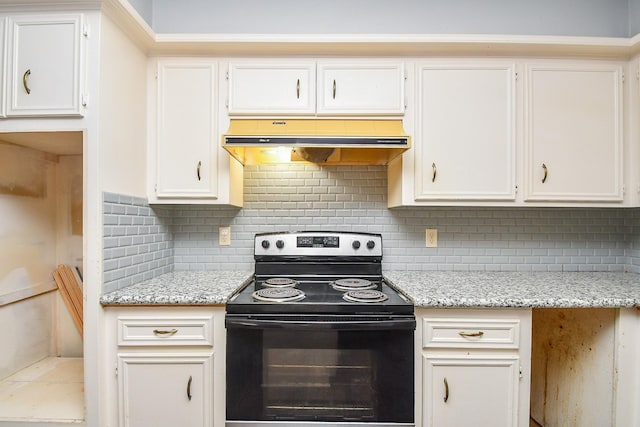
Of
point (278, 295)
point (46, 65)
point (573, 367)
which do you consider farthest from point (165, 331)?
point (573, 367)

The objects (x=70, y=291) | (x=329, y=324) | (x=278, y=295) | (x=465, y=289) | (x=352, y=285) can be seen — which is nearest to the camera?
(x=329, y=324)

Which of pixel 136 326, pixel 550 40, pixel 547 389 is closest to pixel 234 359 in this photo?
pixel 136 326

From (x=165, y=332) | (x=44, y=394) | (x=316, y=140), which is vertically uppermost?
(x=316, y=140)

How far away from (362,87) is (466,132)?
642 mm

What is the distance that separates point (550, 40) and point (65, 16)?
94.5 inches

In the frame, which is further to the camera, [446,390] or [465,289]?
[465,289]

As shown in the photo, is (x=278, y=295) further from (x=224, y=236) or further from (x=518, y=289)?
(x=518, y=289)

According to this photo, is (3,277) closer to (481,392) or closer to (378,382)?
(378,382)

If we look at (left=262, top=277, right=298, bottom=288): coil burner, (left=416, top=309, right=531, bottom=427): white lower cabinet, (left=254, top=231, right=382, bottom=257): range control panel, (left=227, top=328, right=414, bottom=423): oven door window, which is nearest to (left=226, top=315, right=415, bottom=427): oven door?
(left=227, top=328, right=414, bottom=423): oven door window

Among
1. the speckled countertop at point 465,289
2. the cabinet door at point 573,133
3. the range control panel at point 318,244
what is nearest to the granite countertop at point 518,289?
the speckled countertop at point 465,289

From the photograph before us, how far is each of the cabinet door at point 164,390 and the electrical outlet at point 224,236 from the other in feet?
2.61

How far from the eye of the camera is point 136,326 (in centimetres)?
142

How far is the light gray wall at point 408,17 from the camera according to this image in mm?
2018

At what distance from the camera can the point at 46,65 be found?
1.36m
